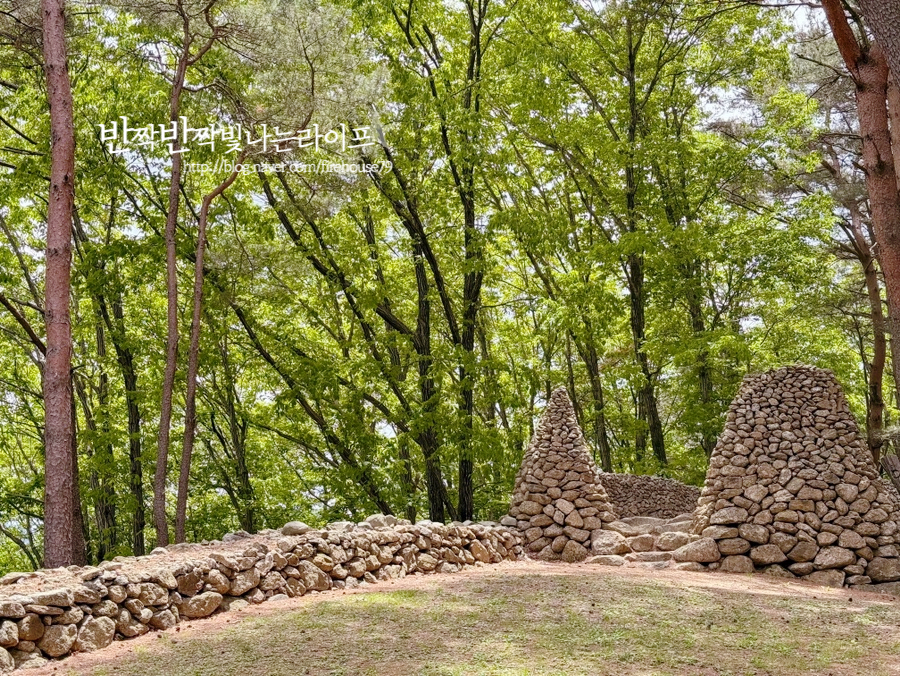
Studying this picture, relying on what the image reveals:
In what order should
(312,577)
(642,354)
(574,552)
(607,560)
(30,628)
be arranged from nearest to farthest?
(30,628), (312,577), (607,560), (574,552), (642,354)

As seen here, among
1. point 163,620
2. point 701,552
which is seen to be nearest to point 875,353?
point 701,552

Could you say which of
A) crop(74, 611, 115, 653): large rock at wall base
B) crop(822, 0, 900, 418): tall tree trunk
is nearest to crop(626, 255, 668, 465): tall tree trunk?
crop(822, 0, 900, 418): tall tree trunk

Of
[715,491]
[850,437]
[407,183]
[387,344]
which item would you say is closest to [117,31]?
[407,183]

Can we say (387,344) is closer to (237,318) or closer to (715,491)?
(237,318)

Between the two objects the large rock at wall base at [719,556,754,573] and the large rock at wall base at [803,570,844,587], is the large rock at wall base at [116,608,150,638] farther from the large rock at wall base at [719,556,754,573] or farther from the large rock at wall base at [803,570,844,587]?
the large rock at wall base at [803,570,844,587]

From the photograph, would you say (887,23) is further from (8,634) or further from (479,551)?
(479,551)

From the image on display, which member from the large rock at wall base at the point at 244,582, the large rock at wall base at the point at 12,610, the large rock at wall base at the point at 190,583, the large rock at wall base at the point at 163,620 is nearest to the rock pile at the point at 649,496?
the large rock at wall base at the point at 244,582

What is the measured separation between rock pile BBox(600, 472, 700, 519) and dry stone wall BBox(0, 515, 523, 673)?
3623mm

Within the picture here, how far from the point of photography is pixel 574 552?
32.1 ft

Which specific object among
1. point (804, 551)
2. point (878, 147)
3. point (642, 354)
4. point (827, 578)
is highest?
point (878, 147)

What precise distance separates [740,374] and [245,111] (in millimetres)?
9736

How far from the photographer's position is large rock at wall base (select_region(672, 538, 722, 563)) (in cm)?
905

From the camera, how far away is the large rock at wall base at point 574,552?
9766 millimetres

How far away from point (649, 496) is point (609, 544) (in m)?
3.74
